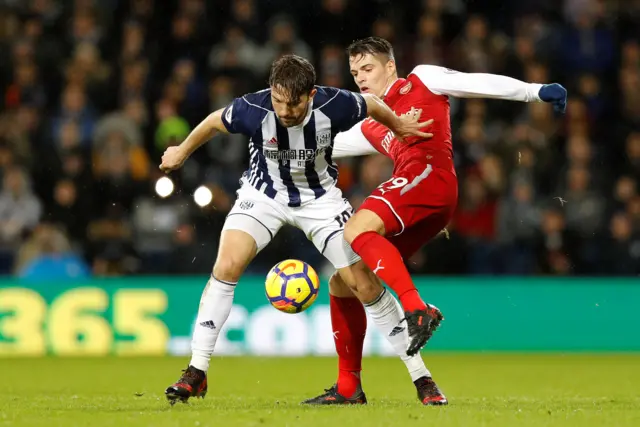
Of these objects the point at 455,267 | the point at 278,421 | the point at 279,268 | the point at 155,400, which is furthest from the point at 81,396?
the point at 455,267

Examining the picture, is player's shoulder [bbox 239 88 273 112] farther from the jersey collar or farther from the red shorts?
the jersey collar

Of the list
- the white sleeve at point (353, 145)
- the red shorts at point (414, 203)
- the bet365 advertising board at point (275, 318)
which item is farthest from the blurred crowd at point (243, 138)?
the red shorts at point (414, 203)

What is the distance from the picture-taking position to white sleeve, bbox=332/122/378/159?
7.68m

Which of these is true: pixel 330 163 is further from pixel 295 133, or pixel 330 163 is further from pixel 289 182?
pixel 295 133

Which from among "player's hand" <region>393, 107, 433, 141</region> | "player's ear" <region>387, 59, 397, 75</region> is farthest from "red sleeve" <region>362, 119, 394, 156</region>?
"player's hand" <region>393, 107, 433, 141</region>

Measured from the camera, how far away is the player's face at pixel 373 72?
24.2 feet

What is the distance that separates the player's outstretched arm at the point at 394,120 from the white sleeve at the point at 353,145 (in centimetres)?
75

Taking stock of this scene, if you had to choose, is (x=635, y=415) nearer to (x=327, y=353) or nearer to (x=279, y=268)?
(x=279, y=268)

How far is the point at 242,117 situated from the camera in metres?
6.70

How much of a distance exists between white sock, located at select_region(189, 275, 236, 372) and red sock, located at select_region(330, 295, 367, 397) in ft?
2.73

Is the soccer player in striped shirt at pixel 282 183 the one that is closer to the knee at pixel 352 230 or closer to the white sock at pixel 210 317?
the white sock at pixel 210 317

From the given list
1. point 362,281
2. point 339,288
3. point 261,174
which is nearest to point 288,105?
point 261,174

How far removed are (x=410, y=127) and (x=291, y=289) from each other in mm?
1232

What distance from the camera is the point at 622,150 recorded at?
1380 cm
